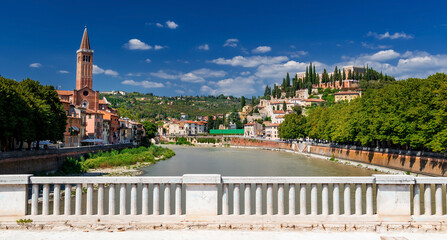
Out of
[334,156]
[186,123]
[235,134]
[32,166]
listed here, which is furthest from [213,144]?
[32,166]

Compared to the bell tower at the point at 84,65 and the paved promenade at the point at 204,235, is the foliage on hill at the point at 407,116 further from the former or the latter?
the bell tower at the point at 84,65

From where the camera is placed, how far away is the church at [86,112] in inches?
2152

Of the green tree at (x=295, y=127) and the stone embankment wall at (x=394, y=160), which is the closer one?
the stone embankment wall at (x=394, y=160)

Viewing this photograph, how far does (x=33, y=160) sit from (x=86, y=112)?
31221 millimetres

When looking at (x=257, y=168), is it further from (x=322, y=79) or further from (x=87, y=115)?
(x=322, y=79)

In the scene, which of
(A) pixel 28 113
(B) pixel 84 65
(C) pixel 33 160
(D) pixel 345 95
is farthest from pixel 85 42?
(D) pixel 345 95

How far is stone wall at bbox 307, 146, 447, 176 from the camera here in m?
31.4

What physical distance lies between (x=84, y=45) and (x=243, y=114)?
10729cm

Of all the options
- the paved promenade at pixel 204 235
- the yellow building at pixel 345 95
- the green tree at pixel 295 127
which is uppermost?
the yellow building at pixel 345 95

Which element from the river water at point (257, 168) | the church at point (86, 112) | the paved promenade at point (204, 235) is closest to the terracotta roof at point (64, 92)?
the church at point (86, 112)

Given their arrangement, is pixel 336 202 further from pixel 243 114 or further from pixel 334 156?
pixel 243 114

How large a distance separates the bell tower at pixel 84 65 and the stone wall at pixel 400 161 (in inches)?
2360

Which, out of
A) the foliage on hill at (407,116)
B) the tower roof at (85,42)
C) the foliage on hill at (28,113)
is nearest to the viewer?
the foliage on hill at (28,113)

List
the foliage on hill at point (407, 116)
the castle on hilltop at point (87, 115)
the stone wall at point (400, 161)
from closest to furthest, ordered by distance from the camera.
Answer: the foliage on hill at point (407, 116) → the stone wall at point (400, 161) → the castle on hilltop at point (87, 115)
